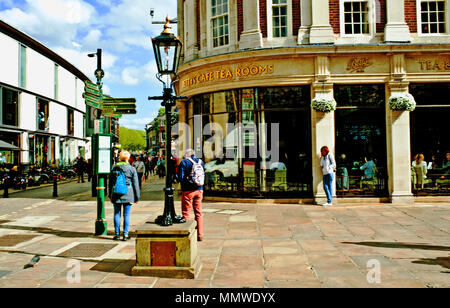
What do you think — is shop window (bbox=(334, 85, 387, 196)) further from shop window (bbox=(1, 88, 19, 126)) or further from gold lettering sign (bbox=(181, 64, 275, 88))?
shop window (bbox=(1, 88, 19, 126))

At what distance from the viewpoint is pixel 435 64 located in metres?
13.1

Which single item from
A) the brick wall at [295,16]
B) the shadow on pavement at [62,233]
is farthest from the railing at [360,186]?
the shadow on pavement at [62,233]

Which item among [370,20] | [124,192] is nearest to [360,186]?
[370,20]

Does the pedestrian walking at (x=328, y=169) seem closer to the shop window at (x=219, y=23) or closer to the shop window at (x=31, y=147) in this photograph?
the shop window at (x=219, y=23)

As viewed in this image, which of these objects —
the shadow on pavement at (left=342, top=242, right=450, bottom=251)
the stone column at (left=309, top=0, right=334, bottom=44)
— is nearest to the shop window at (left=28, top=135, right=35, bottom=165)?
the stone column at (left=309, top=0, right=334, bottom=44)

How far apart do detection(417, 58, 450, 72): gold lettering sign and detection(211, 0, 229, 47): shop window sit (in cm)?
680

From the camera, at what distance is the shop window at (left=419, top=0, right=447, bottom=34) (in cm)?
1342

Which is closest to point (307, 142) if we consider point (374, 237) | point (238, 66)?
point (238, 66)

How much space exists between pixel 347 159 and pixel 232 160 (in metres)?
3.99

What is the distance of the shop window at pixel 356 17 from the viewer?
44.1 feet

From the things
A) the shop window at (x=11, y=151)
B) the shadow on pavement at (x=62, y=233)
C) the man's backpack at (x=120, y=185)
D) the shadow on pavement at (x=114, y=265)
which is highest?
the shop window at (x=11, y=151)

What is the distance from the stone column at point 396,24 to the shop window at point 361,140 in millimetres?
1676
